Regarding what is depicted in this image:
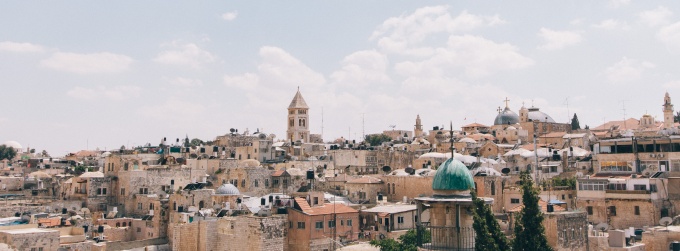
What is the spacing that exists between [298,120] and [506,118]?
23679mm

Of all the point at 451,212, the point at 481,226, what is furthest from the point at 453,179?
the point at 481,226

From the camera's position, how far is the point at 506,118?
72.2 metres

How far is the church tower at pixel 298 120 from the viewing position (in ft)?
237

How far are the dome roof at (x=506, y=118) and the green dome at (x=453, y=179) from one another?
185ft

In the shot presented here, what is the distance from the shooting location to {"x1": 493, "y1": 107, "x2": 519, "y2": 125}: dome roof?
71812mm

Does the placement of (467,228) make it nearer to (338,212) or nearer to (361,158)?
(338,212)

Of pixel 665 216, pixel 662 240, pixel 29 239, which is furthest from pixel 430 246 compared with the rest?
pixel 29 239

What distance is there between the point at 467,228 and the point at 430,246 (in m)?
1.13

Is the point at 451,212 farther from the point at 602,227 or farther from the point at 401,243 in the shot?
the point at 602,227

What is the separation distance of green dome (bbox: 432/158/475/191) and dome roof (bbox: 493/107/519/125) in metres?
56.3

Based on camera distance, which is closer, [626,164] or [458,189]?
[458,189]

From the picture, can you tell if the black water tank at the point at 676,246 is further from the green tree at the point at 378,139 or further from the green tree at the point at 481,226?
the green tree at the point at 378,139

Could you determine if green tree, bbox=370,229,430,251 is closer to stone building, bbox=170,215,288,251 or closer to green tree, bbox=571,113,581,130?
stone building, bbox=170,215,288,251

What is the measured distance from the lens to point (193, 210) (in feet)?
113
